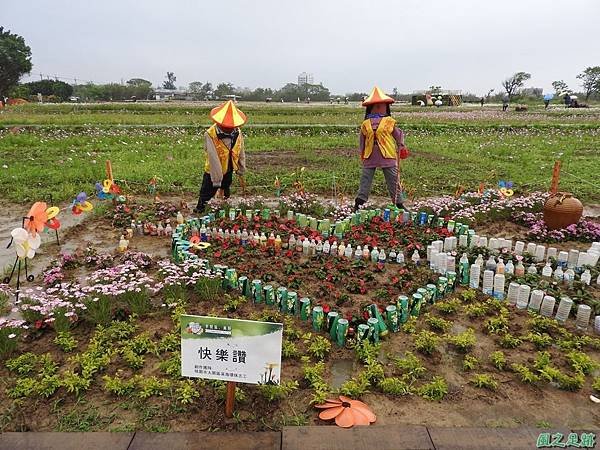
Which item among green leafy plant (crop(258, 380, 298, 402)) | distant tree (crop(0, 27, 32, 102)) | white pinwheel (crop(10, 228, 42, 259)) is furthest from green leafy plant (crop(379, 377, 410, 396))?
distant tree (crop(0, 27, 32, 102))

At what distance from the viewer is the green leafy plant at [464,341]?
411 cm

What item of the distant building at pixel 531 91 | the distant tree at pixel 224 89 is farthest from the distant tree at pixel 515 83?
the distant tree at pixel 224 89

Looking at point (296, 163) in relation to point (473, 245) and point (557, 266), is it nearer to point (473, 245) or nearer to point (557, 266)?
point (473, 245)

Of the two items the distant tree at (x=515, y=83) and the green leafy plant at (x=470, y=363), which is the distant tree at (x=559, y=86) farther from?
the green leafy plant at (x=470, y=363)

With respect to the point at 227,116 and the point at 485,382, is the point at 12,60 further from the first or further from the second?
the point at 485,382

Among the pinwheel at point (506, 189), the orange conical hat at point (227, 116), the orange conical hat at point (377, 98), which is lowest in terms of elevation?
the pinwheel at point (506, 189)

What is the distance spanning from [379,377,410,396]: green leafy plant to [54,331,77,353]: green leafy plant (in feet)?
8.98

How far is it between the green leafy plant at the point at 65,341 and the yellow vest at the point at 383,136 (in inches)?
222

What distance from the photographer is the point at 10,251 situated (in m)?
6.61

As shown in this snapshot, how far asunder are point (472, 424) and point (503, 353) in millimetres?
1095

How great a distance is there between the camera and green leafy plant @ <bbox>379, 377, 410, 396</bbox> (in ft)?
11.5

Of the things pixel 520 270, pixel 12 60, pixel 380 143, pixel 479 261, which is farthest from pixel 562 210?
pixel 12 60

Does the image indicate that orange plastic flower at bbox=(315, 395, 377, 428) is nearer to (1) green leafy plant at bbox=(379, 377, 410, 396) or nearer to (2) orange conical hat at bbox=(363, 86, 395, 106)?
(1) green leafy plant at bbox=(379, 377, 410, 396)

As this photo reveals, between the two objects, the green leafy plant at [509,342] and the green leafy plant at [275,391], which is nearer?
the green leafy plant at [275,391]
